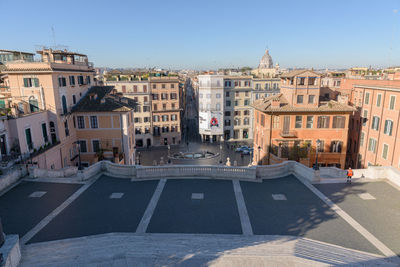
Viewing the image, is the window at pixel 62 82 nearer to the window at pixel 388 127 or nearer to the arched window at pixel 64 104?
the arched window at pixel 64 104

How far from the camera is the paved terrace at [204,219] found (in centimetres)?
1128

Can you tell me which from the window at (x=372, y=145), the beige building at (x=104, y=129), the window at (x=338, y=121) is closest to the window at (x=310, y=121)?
the window at (x=338, y=121)

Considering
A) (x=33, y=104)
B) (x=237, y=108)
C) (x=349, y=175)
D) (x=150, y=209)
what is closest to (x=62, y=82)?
(x=33, y=104)

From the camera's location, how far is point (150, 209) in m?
15.9

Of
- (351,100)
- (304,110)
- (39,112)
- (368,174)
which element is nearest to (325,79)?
(351,100)

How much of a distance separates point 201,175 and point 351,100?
32.4 meters

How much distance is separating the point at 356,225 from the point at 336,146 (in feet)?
73.4

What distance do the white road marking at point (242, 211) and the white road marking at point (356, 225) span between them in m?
5.19

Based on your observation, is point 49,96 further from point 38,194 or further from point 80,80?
point 38,194

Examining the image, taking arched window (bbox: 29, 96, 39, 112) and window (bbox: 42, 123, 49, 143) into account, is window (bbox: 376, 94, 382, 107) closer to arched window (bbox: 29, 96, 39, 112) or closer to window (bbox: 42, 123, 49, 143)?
window (bbox: 42, 123, 49, 143)

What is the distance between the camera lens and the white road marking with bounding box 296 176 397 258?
471 inches

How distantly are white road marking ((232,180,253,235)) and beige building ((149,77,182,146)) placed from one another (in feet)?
157

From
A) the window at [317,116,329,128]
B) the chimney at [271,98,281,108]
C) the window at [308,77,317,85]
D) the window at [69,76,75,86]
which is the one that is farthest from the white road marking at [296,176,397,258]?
the window at [69,76,75,86]

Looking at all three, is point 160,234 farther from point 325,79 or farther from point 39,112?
point 325,79
